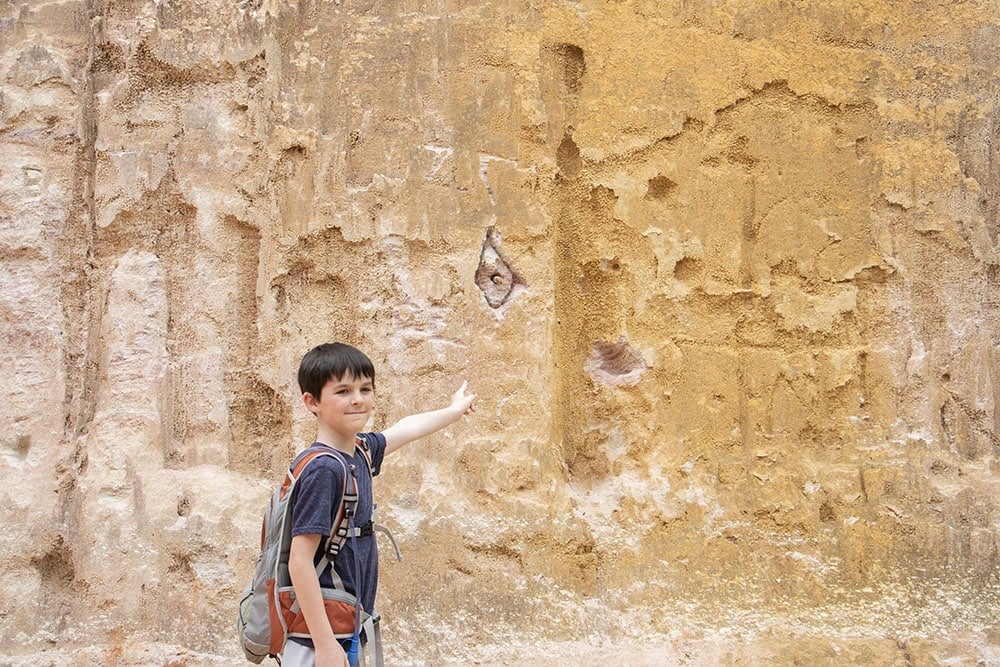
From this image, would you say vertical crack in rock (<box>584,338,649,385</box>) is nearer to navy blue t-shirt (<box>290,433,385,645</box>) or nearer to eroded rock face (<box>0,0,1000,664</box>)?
eroded rock face (<box>0,0,1000,664</box>)

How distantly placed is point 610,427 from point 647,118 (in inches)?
48.7

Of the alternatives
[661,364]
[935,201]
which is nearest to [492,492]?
[661,364]

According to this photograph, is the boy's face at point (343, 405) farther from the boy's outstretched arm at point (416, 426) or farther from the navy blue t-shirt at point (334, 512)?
the boy's outstretched arm at point (416, 426)

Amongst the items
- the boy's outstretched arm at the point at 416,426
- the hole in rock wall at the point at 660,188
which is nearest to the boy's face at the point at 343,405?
the boy's outstretched arm at the point at 416,426

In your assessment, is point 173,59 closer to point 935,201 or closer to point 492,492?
point 492,492

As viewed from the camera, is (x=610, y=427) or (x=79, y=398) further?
(x=79, y=398)

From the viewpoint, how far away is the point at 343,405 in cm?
269

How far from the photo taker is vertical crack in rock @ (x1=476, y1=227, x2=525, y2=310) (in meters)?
4.35

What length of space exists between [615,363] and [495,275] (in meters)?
0.60

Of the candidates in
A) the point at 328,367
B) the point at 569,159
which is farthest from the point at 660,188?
the point at 328,367

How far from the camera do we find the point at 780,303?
4523mm


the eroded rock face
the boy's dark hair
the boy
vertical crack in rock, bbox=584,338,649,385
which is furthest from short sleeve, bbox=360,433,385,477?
vertical crack in rock, bbox=584,338,649,385

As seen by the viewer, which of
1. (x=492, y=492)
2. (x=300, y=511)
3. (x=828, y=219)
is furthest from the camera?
(x=828, y=219)

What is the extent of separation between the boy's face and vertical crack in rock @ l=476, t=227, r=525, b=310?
1.67 metres
